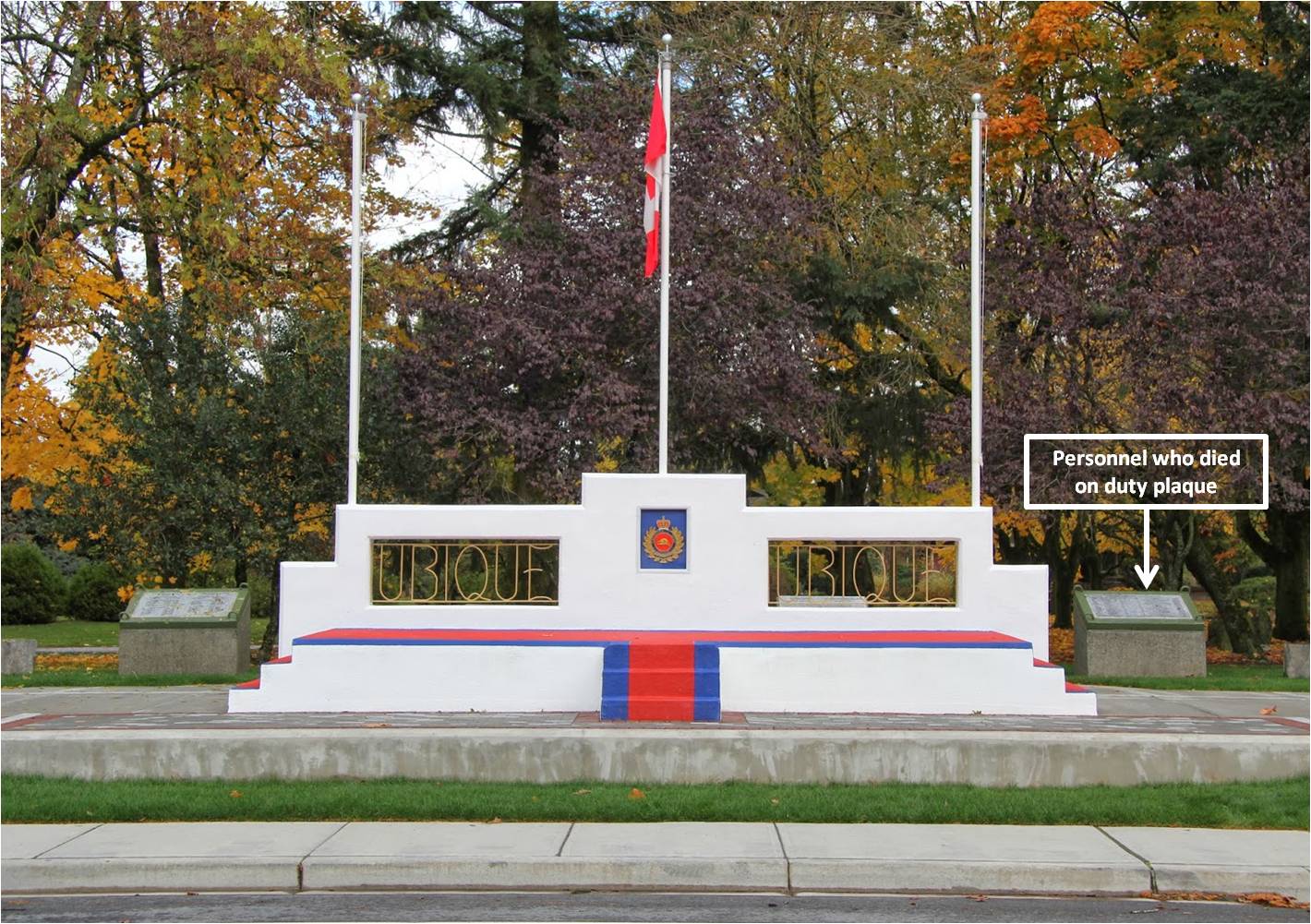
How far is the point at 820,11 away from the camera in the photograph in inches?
1053

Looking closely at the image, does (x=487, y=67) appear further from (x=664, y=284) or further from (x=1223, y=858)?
(x=1223, y=858)

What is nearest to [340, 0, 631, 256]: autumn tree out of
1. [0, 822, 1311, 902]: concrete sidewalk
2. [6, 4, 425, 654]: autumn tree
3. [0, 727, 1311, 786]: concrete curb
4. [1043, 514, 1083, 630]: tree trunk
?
[6, 4, 425, 654]: autumn tree

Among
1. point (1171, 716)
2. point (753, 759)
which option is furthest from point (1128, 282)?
point (753, 759)

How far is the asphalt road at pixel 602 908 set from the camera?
847 centimetres

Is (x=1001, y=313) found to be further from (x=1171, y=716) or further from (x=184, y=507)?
(x=184, y=507)

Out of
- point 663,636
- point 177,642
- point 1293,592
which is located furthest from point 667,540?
point 1293,592

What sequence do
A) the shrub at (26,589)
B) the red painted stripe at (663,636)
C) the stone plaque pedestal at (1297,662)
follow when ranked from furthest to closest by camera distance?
the shrub at (26,589), the stone plaque pedestal at (1297,662), the red painted stripe at (663,636)

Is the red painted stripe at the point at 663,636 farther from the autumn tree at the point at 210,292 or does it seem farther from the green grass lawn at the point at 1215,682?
the autumn tree at the point at 210,292

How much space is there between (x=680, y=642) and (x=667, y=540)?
5.96 ft

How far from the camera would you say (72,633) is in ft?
102

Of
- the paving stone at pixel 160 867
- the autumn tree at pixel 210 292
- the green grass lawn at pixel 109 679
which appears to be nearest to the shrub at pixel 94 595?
the autumn tree at pixel 210 292

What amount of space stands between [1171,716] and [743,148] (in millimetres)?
12865

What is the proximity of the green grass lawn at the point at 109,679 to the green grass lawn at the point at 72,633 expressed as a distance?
8.38m

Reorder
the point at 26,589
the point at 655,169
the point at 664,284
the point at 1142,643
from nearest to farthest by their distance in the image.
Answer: the point at 664,284, the point at 655,169, the point at 1142,643, the point at 26,589
